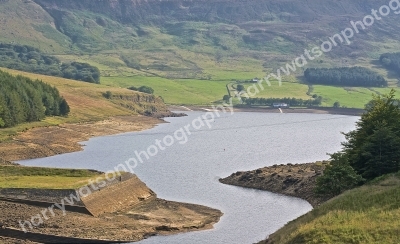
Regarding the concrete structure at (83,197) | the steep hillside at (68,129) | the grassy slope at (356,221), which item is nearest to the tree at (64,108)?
the steep hillside at (68,129)

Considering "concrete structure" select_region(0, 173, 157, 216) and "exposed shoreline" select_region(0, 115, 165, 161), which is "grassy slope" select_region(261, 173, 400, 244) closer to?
"concrete structure" select_region(0, 173, 157, 216)

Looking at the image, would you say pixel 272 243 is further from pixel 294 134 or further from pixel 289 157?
pixel 294 134

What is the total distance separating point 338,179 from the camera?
72.2 meters

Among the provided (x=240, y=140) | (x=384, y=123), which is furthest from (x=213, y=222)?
(x=240, y=140)

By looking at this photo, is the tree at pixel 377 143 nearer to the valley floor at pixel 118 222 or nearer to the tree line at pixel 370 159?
the tree line at pixel 370 159

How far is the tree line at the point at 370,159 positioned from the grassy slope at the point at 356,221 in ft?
50.6

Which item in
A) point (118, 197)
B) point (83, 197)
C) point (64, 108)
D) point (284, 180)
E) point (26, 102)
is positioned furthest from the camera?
point (64, 108)

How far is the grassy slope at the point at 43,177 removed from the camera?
225 feet

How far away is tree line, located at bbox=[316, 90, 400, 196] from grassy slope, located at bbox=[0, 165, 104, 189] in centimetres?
2744

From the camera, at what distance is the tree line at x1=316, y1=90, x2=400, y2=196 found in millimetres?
71062

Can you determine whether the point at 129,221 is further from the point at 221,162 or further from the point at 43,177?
the point at 221,162

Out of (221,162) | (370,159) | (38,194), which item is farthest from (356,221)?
(221,162)

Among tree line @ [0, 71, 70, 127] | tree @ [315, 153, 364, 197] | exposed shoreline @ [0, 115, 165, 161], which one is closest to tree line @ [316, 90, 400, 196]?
tree @ [315, 153, 364, 197]

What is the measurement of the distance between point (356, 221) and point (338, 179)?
1080 inches
